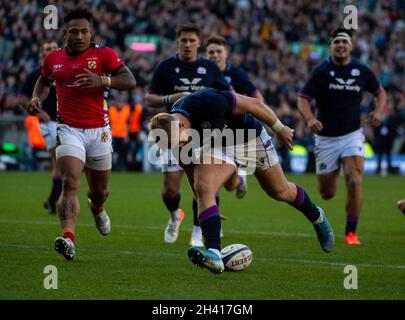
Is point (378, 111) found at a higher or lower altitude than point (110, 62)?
lower

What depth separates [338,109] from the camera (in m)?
11.8

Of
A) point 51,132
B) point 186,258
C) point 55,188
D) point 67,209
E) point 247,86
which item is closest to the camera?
point 67,209

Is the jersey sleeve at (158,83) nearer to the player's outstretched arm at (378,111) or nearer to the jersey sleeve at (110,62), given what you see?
the jersey sleeve at (110,62)

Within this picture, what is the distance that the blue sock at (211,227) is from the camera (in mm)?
8258

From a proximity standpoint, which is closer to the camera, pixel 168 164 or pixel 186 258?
pixel 186 258

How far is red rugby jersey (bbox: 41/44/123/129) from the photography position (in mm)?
9539

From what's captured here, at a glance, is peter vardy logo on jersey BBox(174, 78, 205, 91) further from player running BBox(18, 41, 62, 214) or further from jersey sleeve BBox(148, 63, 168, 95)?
player running BBox(18, 41, 62, 214)

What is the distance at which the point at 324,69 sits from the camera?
11.8 meters

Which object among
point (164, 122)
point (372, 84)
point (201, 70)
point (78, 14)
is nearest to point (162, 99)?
point (201, 70)

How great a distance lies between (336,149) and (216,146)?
3.35 meters

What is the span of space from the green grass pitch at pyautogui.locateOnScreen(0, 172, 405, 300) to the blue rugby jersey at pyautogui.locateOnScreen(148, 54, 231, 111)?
185 centimetres

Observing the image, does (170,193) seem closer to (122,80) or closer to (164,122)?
(122,80)
